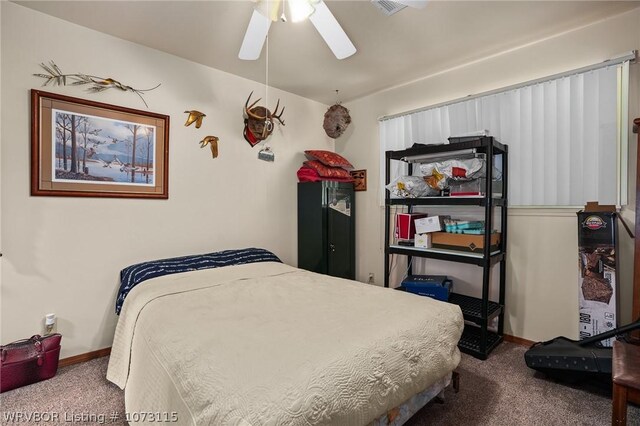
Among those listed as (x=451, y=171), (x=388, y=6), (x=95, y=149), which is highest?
(x=388, y=6)

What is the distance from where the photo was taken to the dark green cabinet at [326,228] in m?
3.46

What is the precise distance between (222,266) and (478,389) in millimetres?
2110

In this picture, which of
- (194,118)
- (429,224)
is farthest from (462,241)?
(194,118)

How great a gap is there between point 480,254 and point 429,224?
0.50 metres

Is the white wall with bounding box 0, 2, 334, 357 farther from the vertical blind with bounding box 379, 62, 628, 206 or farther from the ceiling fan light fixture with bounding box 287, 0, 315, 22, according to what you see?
the vertical blind with bounding box 379, 62, 628, 206

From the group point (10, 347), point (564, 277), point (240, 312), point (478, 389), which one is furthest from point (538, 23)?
point (10, 347)

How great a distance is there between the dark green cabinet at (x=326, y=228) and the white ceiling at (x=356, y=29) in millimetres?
1255

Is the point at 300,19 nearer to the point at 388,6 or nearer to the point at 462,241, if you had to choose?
the point at 388,6

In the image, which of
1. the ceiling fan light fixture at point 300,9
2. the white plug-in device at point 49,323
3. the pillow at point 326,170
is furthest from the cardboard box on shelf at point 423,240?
the white plug-in device at point 49,323

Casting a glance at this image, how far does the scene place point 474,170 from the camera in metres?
2.54

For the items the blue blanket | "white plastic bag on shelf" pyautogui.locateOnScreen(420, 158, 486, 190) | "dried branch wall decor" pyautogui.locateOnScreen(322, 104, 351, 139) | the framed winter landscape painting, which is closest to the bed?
the blue blanket

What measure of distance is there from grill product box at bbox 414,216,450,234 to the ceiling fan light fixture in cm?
194

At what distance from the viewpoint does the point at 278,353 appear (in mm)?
1207

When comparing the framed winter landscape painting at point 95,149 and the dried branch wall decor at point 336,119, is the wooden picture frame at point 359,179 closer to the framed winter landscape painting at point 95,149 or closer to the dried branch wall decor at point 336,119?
the dried branch wall decor at point 336,119
